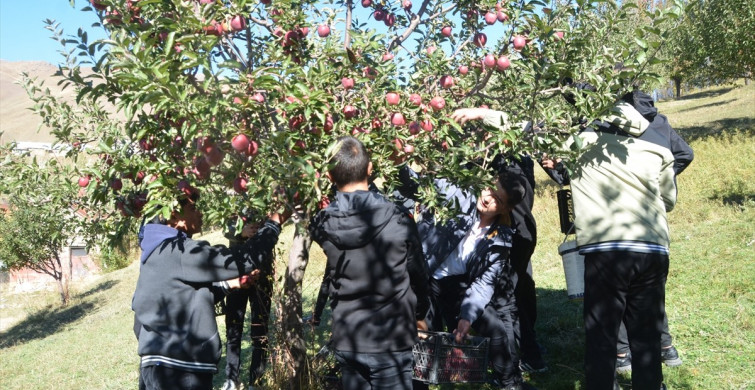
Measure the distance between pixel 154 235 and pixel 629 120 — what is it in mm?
2539

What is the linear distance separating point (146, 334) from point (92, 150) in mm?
961

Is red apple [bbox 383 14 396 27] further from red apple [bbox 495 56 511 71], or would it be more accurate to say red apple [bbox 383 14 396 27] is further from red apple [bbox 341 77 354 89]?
red apple [bbox 341 77 354 89]

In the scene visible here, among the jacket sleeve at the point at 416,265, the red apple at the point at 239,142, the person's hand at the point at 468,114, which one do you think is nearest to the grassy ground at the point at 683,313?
the jacket sleeve at the point at 416,265

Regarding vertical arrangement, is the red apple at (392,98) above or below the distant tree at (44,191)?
above

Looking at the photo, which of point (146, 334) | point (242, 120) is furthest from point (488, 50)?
point (146, 334)

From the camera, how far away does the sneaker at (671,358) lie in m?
4.02

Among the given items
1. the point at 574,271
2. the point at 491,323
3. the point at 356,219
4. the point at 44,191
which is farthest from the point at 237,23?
the point at 574,271

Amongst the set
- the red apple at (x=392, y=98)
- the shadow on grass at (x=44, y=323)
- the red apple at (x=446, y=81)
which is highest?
the red apple at (x=446, y=81)

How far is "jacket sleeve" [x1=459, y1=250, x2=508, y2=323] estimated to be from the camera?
3.49 meters

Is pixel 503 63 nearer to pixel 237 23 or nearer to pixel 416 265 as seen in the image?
pixel 416 265

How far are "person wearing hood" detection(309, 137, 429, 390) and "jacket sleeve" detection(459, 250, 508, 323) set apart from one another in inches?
37.9

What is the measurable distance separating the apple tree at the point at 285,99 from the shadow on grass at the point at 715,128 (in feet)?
51.9

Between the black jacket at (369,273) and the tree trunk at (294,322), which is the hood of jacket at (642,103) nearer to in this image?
the black jacket at (369,273)

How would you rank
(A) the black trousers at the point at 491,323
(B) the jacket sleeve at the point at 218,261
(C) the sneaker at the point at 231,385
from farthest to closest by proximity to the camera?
(C) the sneaker at the point at 231,385 < (A) the black trousers at the point at 491,323 < (B) the jacket sleeve at the point at 218,261
